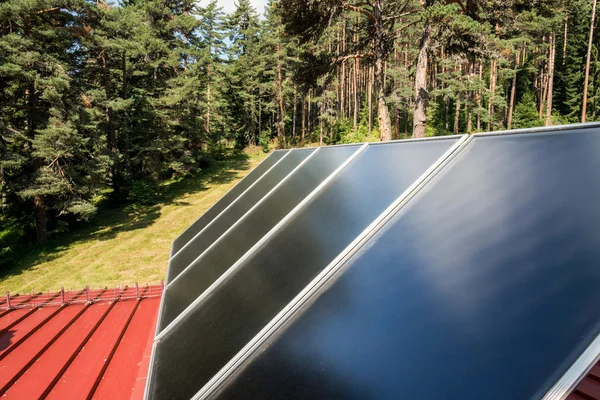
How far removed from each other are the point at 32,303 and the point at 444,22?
10906mm

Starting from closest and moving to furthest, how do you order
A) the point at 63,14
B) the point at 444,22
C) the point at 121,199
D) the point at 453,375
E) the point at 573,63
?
the point at 453,375, the point at 444,22, the point at 63,14, the point at 121,199, the point at 573,63

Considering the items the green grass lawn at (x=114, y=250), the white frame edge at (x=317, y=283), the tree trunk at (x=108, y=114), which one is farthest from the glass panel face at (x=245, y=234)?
the tree trunk at (x=108, y=114)

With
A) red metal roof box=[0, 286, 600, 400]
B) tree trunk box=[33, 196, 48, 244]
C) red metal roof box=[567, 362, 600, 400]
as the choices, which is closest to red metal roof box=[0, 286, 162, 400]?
red metal roof box=[0, 286, 600, 400]

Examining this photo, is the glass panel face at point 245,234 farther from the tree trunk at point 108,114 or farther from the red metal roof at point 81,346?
the tree trunk at point 108,114

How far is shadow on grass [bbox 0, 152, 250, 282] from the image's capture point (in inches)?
524

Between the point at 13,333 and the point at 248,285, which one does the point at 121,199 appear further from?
the point at 248,285

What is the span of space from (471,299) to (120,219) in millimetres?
20416

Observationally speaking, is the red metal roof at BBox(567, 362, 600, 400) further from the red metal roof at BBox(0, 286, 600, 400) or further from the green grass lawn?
the green grass lawn

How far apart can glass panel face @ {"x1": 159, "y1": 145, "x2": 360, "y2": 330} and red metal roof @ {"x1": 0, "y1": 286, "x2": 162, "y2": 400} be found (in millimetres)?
1251

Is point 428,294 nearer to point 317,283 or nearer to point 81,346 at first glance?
point 317,283

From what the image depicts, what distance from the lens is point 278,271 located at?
1.52m

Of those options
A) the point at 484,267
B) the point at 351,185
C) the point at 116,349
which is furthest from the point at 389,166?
the point at 116,349

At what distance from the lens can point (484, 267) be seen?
0.93m

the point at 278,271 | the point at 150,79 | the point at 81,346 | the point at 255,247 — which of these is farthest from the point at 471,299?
the point at 150,79
